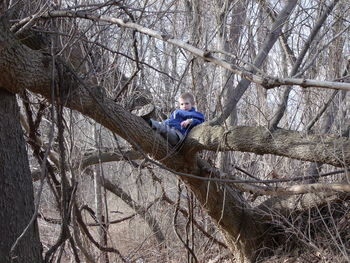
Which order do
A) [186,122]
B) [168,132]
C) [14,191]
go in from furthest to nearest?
1. [186,122]
2. [168,132]
3. [14,191]

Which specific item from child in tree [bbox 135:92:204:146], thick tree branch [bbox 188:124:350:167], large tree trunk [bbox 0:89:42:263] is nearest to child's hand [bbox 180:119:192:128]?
child in tree [bbox 135:92:204:146]

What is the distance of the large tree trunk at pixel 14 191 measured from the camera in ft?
11.7

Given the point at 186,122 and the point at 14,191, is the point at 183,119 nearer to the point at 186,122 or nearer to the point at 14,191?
the point at 186,122

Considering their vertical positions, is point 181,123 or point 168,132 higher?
point 181,123

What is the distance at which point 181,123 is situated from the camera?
5422 millimetres

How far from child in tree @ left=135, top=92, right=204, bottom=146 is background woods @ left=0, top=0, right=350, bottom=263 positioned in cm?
11

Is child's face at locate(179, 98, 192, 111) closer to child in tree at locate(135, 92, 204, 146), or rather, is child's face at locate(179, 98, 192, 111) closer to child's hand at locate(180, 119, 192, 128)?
child in tree at locate(135, 92, 204, 146)

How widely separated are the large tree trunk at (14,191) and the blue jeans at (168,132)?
159cm

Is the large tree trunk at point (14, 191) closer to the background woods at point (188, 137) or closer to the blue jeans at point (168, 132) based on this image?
the background woods at point (188, 137)

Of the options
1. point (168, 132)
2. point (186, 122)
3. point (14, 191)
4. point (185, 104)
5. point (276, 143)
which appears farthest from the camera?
point (185, 104)

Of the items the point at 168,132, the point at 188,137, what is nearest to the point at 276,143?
the point at 188,137

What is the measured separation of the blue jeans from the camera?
16.8 feet

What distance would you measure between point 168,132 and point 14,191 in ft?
6.26

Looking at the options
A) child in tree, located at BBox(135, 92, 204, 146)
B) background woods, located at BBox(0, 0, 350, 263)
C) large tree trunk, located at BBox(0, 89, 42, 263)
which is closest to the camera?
large tree trunk, located at BBox(0, 89, 42, 263)
